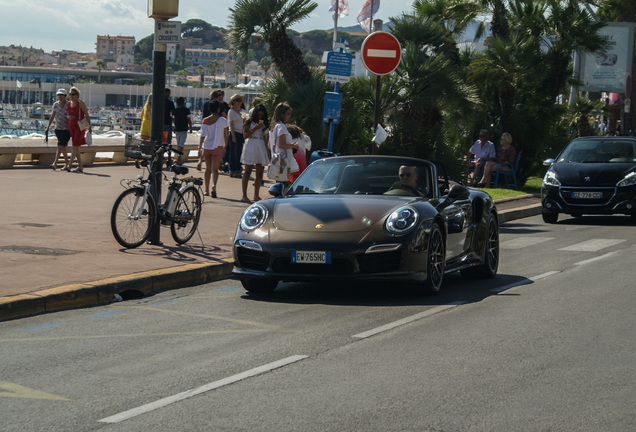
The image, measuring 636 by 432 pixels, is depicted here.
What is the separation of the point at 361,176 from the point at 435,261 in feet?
4.52

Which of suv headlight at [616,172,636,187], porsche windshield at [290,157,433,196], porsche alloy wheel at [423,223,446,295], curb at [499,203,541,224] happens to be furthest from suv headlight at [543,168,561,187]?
porsche alloy wheel at [423,223,446,295]

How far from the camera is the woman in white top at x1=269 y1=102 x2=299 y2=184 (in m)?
16.9

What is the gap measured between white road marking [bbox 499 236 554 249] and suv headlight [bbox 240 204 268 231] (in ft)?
19.9

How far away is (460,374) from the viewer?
21.9 ft

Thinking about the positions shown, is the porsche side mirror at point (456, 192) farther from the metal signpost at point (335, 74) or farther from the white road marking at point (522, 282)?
the metal signpost at point (335, 74)

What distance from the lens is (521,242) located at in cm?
1631

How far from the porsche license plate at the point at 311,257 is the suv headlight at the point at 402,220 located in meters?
0.64

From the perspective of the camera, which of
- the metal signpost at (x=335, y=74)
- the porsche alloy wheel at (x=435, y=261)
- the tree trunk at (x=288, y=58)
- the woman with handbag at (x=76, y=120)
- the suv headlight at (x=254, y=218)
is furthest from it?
the tree trunk at (x=288, y=58)

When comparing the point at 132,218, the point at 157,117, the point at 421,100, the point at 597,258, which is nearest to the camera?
the point at 132,218

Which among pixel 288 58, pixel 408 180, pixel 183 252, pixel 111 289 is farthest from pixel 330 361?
pixel 288 58

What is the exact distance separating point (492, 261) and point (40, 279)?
494cm

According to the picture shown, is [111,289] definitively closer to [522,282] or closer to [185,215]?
[185,215]

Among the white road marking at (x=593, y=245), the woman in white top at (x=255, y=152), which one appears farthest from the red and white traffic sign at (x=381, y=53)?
the white road marking at (x=593, y=245)

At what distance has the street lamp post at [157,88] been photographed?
12352 millimetres
